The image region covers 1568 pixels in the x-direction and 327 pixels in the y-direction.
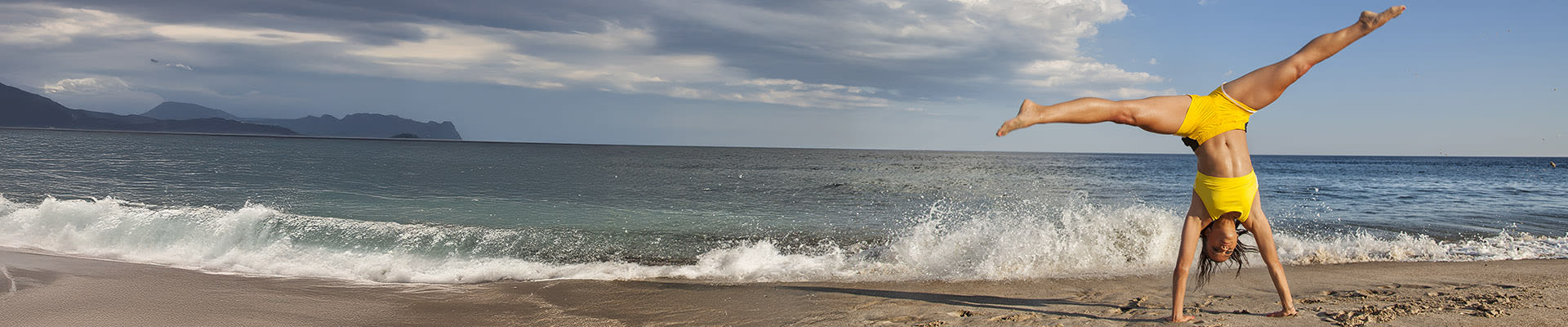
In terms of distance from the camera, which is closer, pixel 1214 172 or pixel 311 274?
pixel 1214 172

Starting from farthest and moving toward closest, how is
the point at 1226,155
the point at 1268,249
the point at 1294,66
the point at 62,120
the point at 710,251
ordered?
the point at 62,120, the point at 710,251, the point at 1268,249, the point at 1226,155, the point at 1294,66

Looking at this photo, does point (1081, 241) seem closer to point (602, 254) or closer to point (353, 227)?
point (602, 254)

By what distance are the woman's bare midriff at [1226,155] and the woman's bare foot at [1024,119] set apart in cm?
144

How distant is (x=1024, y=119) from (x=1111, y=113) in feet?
1.89

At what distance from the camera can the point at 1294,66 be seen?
3.91 meters

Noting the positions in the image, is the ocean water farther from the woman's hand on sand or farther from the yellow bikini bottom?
the yellow bikini bottom

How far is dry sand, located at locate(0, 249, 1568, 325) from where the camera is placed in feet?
17.3

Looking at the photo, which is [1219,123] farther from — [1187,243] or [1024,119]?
[1024,119]

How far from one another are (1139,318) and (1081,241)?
3.27 metres

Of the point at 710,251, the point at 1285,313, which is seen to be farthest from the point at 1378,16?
the point at 710,251

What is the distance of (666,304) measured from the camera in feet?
20.2

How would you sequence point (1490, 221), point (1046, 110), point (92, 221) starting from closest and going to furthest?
point (1046, 110) < point (92, 221) < point (1490, 221)

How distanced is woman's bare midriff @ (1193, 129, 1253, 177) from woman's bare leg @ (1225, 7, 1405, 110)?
0.22 metres

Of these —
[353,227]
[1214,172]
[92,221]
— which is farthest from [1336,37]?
[92,221]
